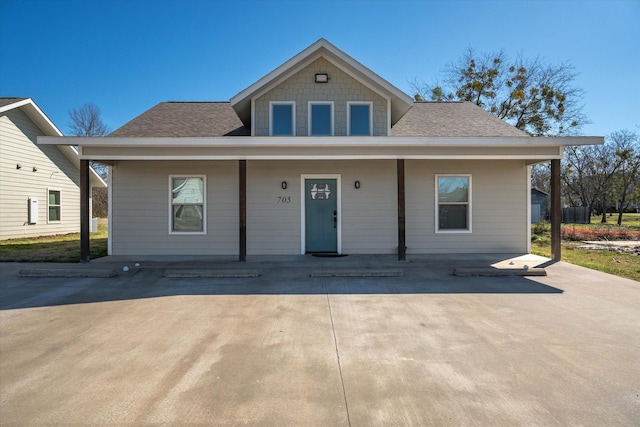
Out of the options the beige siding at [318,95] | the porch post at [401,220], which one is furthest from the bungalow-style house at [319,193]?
the porch post at [401,220]

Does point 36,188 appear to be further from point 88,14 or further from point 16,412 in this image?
point 16,412

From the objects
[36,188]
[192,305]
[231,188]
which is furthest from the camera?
[36,188]

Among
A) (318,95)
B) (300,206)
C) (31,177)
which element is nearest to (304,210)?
(300,206)

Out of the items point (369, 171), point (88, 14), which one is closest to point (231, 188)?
point (369, 171)

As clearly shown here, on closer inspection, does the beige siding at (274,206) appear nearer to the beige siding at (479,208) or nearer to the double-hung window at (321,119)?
the beige siding at (479,208)

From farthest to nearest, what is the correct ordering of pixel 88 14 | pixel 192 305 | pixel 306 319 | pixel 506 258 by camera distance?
pixel 88 14, pixel 506 258, pixel 192 305, pixel 306 319

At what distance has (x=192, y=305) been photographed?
5391 millimetres

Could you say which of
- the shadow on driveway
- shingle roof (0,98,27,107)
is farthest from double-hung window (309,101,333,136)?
shingle roof (0,98,27,107)

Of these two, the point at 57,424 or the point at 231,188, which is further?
the point at 231,188

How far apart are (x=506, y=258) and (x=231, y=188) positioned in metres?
7.32

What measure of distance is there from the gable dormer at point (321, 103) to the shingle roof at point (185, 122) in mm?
1181

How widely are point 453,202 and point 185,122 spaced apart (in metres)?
8.07

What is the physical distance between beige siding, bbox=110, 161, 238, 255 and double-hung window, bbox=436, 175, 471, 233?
558cm

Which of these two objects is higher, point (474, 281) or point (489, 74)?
point (489, 74)
